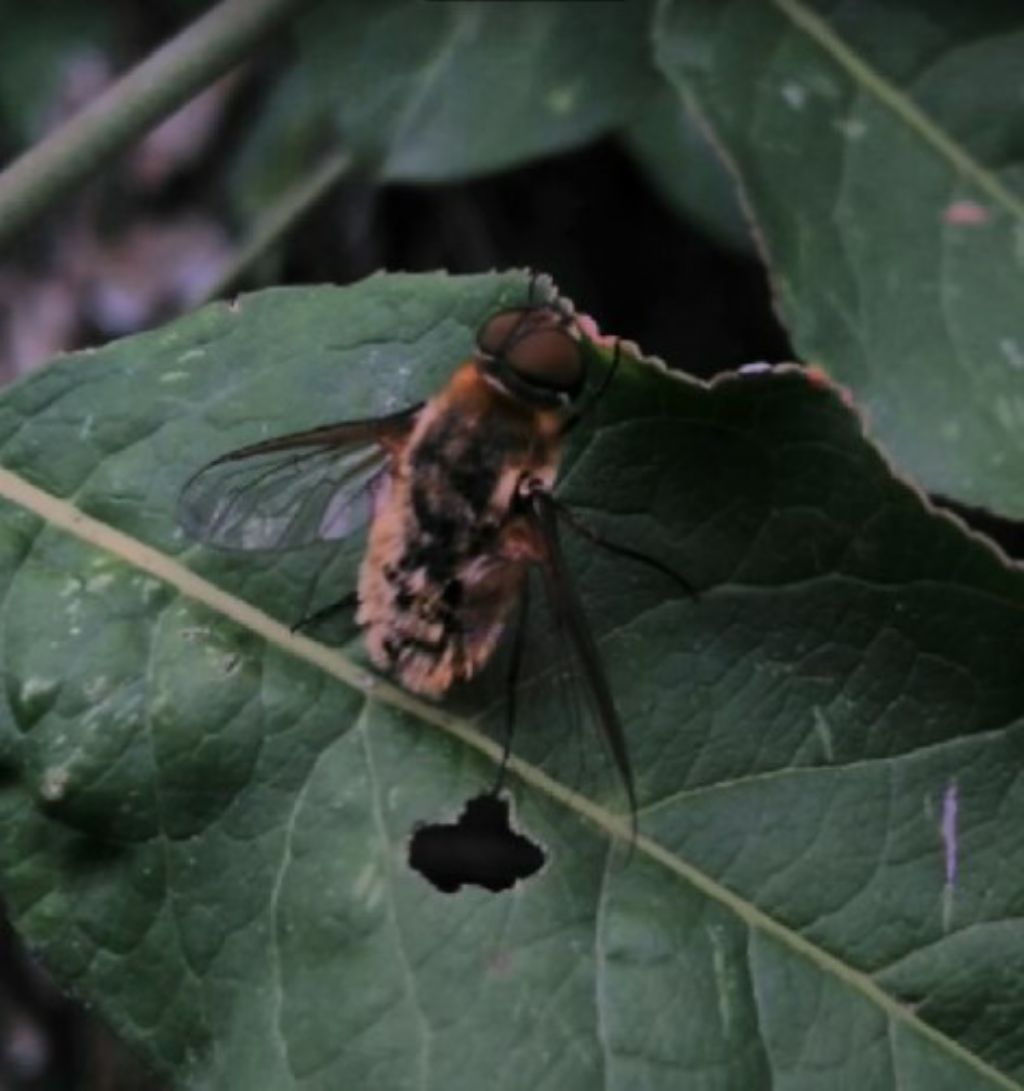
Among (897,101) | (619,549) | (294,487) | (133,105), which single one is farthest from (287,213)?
(619,549)

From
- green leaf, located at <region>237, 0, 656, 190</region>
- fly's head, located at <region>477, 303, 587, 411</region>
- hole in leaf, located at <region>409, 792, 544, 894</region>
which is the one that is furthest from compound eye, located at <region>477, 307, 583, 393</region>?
green leaf, located at <region>237, 0, 656, 190</region>

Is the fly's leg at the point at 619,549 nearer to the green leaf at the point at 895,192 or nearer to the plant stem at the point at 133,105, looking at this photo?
the green leaf at the point at 895,192

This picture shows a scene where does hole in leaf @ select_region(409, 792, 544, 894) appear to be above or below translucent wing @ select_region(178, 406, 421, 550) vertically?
below

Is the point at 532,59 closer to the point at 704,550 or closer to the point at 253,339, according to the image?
the point at 253,339

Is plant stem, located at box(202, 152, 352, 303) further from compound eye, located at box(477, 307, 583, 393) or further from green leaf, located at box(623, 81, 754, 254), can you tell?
compound eye, located at box(477, 307, 583, 393)

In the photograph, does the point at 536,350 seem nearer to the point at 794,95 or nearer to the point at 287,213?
the point at 794,95
